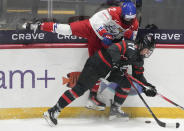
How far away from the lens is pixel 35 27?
2.98 metres

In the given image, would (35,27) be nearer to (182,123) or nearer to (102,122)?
(102,122)

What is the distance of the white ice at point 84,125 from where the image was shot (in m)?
2.97

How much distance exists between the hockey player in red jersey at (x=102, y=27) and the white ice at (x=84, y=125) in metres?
0.69

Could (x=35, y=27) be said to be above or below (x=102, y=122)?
above

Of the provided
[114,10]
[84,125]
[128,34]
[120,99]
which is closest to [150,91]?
[120,99]

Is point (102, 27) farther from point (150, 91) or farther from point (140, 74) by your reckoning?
point (150, 91)

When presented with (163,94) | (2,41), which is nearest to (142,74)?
(163,94)

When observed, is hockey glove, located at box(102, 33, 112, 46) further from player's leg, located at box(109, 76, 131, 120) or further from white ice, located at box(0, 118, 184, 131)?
white ice, located at box(0, 118, 184, 131)

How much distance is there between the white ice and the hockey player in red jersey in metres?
0.69

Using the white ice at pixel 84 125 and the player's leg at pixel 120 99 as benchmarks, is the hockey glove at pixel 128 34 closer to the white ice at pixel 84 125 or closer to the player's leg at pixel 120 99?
the player's leg at pixel 120 99

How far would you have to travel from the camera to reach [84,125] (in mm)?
3080

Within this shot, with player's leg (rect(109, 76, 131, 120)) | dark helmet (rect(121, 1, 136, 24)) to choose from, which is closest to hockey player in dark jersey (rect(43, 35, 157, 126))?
player's leg (rect(109, 76, 131, 120))

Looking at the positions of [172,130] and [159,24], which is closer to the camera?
[172,130]

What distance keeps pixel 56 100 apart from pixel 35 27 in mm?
783
